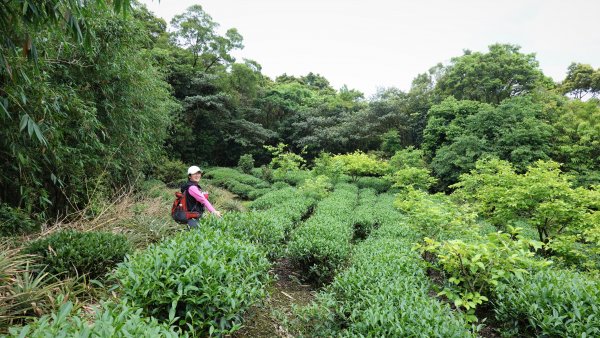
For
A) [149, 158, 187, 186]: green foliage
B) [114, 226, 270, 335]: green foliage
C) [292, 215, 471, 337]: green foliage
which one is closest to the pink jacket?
[114, 226, 270, 335]: green foliage

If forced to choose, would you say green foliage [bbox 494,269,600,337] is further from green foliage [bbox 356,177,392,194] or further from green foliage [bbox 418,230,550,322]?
green foliage [bbox 356,177,392,194]

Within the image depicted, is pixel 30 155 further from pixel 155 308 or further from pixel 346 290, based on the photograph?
pixel 346 290

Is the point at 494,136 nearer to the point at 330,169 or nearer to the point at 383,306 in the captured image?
the point at 330,169

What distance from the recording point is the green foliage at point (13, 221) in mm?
4102

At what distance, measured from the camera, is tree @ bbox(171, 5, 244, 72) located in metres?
18.0

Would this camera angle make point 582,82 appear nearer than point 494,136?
No

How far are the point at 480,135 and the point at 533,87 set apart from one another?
509 centimetres

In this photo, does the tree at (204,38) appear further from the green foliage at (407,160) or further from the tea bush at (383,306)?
the tea bush at (383,306)

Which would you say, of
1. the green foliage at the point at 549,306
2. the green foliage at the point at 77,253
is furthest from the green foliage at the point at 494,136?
the green foliage at the point at 77,253

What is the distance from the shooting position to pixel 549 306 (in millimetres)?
2727

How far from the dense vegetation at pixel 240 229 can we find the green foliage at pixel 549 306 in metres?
0.02

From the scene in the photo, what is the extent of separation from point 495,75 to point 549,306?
1675 centimetres

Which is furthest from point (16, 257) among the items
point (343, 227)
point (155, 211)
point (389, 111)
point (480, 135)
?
point (389, 111)

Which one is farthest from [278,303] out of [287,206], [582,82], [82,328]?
[582,82]
